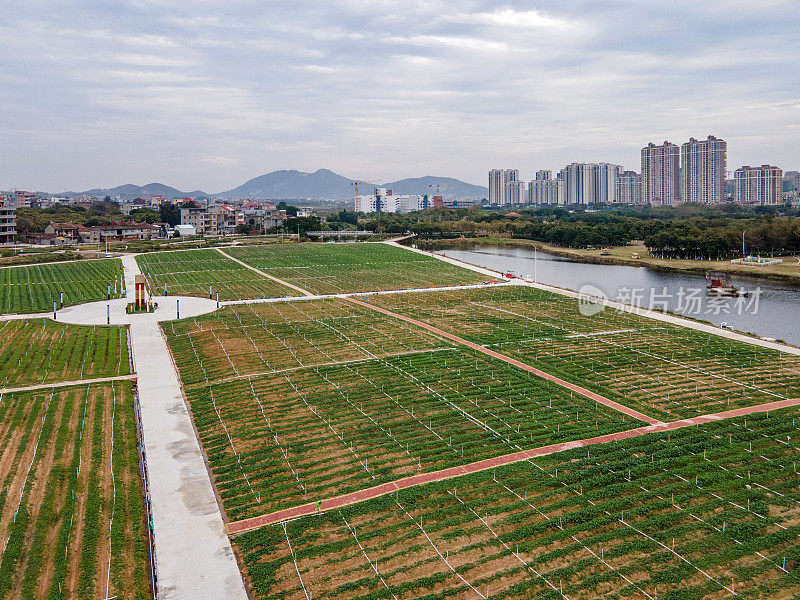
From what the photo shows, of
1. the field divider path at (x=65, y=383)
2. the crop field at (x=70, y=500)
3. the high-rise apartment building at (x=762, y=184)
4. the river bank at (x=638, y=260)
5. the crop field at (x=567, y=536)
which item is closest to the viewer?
the crop field at (x=567, y=536)

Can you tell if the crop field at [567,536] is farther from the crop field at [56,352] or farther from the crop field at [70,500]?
the crop field at [56,352]

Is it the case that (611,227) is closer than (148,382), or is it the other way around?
(148,382)

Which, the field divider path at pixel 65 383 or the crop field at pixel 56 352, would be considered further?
the crop field at pixel 56 352

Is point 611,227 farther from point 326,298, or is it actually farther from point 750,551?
point 750,551

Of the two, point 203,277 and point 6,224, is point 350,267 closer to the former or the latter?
point 203,277

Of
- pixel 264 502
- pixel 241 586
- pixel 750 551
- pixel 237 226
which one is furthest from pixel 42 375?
pixel 237 226

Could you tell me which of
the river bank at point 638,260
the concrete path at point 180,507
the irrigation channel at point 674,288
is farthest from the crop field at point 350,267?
→ the concrete path at point 180,507
